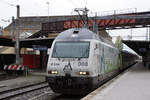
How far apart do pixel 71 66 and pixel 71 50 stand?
2.71 feet

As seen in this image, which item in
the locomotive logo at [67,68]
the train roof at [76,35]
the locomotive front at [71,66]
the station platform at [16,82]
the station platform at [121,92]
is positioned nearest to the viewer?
the station platform at [121,92]

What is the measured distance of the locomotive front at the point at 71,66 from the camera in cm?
984

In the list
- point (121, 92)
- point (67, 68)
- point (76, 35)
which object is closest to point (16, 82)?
point (76, 35)

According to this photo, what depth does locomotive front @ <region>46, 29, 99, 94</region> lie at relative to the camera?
984 centimetres

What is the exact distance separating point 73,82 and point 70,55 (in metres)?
1.24

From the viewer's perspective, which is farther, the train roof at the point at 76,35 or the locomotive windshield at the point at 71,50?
the train roof at the point at 76,35

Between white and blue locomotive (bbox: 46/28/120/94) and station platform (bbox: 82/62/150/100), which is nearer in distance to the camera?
station platform (bbox: 82/62/150/100)

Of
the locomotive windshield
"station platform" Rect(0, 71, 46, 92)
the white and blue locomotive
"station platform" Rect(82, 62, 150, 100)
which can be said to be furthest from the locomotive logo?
"station platform" Rect(0, 71, 46, 92)

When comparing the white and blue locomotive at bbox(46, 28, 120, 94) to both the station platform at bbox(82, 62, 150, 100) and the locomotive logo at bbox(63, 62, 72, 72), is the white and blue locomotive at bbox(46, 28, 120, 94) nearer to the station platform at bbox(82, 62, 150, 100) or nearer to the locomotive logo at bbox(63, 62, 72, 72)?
the locomotive logo at bbox(63, 62, 72, 72)

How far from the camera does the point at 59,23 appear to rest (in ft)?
117

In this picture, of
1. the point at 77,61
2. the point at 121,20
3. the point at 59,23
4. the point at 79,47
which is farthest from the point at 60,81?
the point at 59,23

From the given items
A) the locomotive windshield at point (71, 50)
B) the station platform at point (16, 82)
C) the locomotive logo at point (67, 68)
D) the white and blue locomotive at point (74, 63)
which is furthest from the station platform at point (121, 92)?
the station platform at point (16, 82)

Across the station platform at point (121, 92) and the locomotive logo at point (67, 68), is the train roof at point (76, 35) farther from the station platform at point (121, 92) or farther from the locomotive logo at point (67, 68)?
the station platform at point (121, 92)

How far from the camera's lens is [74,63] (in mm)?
10102
